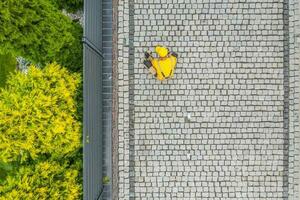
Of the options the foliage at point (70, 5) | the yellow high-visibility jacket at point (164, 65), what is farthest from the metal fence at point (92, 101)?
the yellow high-visibility jacket at point (164, 65)

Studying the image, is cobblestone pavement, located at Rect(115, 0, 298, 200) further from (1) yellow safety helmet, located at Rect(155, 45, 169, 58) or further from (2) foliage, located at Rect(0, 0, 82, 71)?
(2) foliage, located at Rect(0, 0, 82, 71)

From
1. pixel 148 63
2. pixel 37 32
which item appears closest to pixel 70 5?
pixel 37 32

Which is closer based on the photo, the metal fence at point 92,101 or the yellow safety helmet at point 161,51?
the metal fence at point 92,101

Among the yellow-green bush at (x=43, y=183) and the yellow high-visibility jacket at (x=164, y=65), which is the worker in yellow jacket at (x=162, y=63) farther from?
the yellow-green bush at (x=43, y=183)

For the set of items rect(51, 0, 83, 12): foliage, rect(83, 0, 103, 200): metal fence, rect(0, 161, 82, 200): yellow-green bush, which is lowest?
rect(0, 161, 82, 200): yellow-green bush

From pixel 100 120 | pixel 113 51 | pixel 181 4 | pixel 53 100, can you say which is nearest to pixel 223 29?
pixel 181 4

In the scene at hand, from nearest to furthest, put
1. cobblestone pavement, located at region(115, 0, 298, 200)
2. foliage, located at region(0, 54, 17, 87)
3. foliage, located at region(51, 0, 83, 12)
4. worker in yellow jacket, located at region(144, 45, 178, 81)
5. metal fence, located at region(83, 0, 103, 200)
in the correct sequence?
1. metal fence, located at region(83, 0, 103, 200)
2. foliage, located at region(51, 0, 83, 12)
3. foliage, located at region(0, 54, 17, 87)
4. worker in yellow jacket, located at region(144, 45, 178, 81)
5. cobblestone pavement, located at region(115, 0, 298, 200)

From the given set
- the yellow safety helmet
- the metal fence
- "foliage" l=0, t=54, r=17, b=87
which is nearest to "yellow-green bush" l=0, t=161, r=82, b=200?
the metal fence
